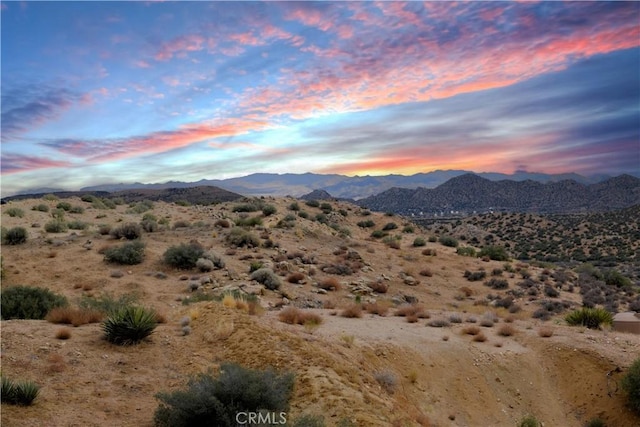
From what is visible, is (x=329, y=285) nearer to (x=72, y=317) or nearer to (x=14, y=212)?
(x=72, y=317)

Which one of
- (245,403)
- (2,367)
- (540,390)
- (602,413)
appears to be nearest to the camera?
(245,403)

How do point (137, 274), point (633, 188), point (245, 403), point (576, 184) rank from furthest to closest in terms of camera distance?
point (576, 184) → point (633, 188) → point (137, 274) → point (245, 403)

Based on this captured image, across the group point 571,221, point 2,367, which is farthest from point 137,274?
→ point 571,221

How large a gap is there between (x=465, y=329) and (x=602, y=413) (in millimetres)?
4373

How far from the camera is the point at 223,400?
675cm

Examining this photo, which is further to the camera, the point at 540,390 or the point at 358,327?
the point at 358,327

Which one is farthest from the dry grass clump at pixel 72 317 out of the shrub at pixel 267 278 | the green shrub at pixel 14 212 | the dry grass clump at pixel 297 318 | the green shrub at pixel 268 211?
the green shrub at pixel 268 211

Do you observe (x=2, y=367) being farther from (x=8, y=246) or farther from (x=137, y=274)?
(x=8, y=246)

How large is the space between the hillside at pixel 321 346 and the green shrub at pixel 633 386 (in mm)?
293

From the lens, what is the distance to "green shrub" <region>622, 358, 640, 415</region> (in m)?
10.2

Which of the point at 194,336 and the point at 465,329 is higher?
the point at 194,336

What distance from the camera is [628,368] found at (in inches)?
438

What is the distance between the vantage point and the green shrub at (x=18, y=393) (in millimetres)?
6668

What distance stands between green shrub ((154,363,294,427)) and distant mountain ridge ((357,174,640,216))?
122 m
